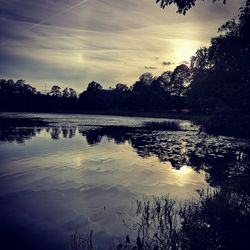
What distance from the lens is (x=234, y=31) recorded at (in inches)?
1495

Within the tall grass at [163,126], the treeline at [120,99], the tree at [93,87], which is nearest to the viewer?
the tall grass at [163,126]

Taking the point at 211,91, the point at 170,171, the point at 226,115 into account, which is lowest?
the point at 170,171

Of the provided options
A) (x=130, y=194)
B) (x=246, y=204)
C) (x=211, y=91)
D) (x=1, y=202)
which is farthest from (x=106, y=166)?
(x=211, y=91)

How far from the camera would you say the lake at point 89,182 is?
35.9 ft

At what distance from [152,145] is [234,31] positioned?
18.7 meters

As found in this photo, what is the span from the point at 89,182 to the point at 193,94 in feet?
129

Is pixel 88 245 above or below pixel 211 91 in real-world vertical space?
below

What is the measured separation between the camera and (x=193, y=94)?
53.1 metres

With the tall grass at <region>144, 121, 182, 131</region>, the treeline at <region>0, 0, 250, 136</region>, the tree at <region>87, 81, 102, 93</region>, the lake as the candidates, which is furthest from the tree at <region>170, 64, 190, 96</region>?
the lake

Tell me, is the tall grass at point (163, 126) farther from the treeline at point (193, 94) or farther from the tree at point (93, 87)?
the tree at point (93, 87)

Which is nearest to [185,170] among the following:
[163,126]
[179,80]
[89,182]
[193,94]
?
[89,182]

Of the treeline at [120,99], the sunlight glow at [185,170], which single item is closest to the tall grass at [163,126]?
the sunlight glow at [185,170]

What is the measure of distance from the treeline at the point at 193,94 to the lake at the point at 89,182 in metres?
6.40

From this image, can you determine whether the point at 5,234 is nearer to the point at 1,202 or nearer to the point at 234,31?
the point at 1,202
